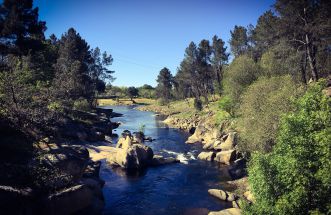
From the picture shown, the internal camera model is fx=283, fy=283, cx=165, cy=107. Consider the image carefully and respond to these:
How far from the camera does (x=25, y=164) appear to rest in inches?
980

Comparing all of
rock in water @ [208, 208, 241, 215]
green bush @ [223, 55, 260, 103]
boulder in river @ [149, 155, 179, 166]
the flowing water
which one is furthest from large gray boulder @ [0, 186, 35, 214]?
green bush @ [223, 55, 260, 103]

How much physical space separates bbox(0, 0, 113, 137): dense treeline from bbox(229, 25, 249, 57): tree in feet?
143

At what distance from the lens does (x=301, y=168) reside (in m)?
18.6

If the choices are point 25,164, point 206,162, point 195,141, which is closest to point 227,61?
point 195,141

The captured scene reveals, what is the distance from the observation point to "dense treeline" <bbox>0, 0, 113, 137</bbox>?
2696 centimetres

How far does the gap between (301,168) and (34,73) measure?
143ft

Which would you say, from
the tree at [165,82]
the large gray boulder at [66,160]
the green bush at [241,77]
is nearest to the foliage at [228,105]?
the green bush at [241,77]

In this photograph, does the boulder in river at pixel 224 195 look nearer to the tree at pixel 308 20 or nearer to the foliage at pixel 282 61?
the tree at pixel 308 20

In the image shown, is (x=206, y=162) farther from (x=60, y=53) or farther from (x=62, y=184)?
(x=60, y=53)

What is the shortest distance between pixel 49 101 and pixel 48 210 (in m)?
11.7

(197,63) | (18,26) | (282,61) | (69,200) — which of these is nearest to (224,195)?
(69,200)

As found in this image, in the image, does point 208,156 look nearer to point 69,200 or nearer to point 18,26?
point 69,200

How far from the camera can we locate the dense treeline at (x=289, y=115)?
18.2 metres

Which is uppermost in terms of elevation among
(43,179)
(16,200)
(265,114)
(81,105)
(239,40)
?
(239,40)
